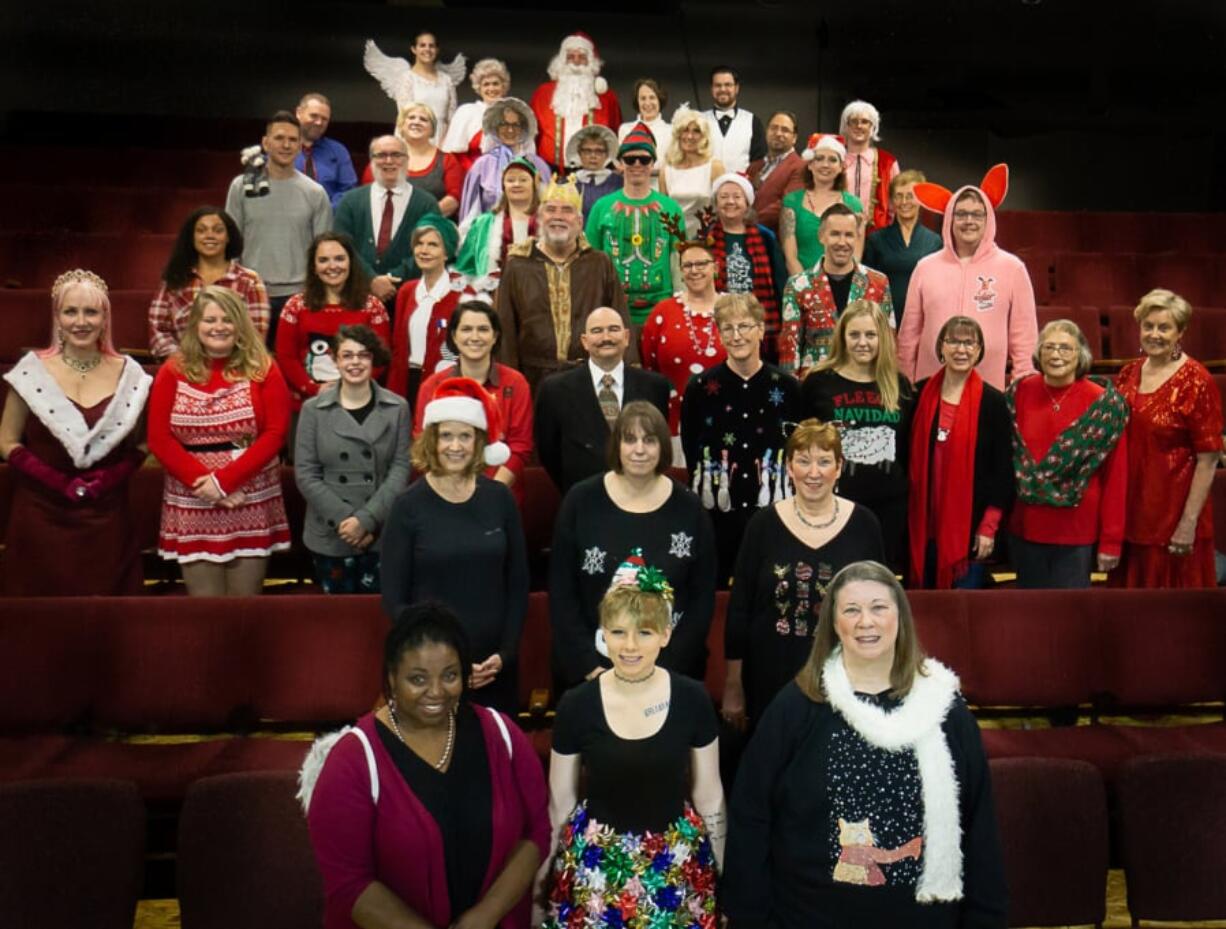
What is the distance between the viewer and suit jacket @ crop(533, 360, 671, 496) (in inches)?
147

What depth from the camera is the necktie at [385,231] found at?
5.03 m

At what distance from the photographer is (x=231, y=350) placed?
146 inches

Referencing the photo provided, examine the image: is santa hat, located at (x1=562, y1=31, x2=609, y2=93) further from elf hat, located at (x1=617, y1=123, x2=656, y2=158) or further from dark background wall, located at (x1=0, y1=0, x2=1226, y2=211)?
dark background wall, located at (x1=0, y1=0, x2=1226, y2=211)

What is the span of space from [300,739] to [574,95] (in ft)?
12.0

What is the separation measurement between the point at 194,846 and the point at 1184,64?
319 inches

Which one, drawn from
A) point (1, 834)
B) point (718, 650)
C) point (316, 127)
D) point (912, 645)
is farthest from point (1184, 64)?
point (1, 834)

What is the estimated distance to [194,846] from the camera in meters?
2.61

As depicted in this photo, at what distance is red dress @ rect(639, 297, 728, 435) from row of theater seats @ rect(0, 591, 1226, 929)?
975 millimetres

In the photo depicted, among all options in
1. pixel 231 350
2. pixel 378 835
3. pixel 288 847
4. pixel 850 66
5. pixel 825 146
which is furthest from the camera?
pixel 850 66

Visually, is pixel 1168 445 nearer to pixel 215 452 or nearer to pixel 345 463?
pixel 345 463

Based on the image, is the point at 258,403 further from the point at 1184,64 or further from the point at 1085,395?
the point at 1184,64

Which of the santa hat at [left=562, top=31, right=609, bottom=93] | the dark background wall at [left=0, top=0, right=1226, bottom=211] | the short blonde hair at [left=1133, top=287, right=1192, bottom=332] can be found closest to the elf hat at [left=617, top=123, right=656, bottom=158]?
the santa hat at [left=562, top=31, right=609, bottom=93]

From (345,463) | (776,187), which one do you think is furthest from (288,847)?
(776,187)

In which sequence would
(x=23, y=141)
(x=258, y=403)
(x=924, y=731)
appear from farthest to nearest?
(x=23, y=141), (x=258, y=403), (x=924, y=731)
